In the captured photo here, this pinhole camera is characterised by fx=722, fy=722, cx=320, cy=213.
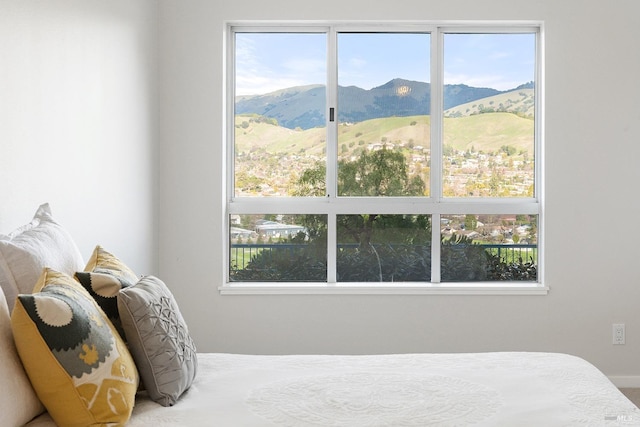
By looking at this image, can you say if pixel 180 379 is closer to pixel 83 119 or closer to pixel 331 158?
pixel 83 119

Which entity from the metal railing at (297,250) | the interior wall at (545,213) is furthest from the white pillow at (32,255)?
the metal railing at (297,250)

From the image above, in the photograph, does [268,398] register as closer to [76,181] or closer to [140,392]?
[140,392]

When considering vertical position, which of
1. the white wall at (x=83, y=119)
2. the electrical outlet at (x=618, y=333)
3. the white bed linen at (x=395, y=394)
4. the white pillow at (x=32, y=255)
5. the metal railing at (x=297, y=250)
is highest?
the white wall at (x=83, y=119)

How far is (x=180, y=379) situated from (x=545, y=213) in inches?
107

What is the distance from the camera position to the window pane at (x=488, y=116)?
4.28 meters

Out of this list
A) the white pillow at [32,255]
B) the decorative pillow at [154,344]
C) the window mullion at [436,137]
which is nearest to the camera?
the white pillow at [32,255]

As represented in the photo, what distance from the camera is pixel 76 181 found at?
9.36ft

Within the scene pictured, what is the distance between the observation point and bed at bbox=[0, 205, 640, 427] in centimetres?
168

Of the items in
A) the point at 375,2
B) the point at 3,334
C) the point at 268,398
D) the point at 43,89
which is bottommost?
the point at 268,398

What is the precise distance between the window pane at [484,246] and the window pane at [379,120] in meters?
0.32

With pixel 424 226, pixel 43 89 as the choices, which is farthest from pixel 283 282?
pixel 43 89

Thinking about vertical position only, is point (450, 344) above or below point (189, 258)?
below

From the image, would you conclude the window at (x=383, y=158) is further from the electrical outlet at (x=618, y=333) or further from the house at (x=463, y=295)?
the electrical outlet at (x=618, y=333)

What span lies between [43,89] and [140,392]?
45.2 inches
